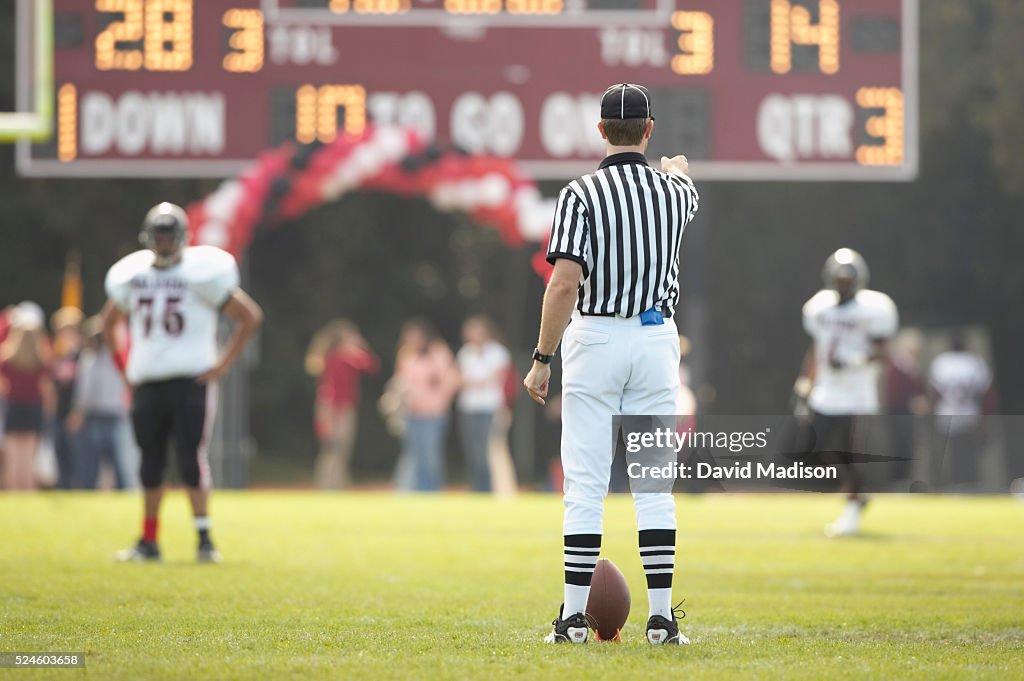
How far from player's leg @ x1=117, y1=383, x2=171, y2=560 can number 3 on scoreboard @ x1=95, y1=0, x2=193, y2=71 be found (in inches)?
302

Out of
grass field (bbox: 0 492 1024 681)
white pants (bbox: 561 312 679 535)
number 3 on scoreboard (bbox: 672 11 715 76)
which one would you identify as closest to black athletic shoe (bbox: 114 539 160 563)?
grass field (bbox: 0 492 1024 681)

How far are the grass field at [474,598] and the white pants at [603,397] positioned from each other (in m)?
0.51

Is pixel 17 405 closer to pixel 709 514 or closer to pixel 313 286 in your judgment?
pixel 709 514

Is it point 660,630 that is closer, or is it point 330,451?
point 660,630

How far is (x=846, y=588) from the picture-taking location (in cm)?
901

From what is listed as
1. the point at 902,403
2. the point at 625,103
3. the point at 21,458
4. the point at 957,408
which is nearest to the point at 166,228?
the point at 625,103

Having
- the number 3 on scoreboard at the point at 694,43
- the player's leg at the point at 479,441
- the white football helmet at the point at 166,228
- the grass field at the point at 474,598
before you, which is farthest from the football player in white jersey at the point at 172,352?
the player's leg at the point at 479,441

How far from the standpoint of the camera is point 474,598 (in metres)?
8.31

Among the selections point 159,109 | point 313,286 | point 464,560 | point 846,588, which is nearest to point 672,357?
point 846,588

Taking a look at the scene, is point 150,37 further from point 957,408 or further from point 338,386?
point 957,408

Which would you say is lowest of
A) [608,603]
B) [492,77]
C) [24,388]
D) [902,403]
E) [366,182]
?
→ [902,403]

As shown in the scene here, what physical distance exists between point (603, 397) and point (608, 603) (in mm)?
785

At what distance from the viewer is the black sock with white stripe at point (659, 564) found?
635cm

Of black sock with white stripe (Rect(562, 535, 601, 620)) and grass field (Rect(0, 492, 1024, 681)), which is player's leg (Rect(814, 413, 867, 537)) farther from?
black sock with white stripe (Rect(562, 535, 601, 620))
